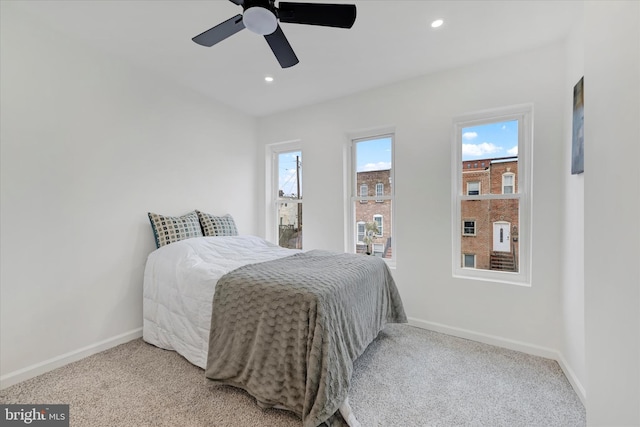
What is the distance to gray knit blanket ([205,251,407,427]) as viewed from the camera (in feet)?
4.68

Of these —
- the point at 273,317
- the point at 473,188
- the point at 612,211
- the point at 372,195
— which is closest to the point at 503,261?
the point at 473,188

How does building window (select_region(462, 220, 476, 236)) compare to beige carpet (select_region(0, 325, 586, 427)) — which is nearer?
beige carpet (select_region(0, 325, 586, 427))

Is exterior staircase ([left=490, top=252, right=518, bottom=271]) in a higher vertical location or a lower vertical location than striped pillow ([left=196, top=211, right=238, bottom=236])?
lower

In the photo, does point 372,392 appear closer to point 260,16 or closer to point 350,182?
point 350,182

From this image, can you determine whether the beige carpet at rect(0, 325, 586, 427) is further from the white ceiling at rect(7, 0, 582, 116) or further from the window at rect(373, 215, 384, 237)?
the white ceiling at rect(7, 0, 582, 116)

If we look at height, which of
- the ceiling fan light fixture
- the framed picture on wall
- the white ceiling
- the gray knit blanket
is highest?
the white ceiling

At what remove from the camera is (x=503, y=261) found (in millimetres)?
2531

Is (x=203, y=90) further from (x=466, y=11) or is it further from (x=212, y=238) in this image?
(x=466, y=11)

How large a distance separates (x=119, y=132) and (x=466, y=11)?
2.97 metres

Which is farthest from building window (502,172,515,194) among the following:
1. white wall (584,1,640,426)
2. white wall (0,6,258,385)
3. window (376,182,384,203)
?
white wall (0,6,258,385)

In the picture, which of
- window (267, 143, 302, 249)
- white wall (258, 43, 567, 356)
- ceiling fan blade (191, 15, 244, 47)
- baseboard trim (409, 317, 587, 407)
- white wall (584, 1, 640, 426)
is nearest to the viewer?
white wall (584, 1, 640, 426)

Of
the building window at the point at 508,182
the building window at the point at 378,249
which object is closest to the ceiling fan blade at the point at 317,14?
the building window at the point at 508,182

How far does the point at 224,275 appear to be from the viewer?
1.90m

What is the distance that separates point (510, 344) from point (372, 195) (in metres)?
1.93
